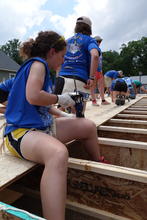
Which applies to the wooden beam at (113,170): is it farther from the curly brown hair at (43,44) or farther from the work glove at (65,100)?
the curly brown hair at (43,44)

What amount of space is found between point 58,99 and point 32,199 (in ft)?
3.38

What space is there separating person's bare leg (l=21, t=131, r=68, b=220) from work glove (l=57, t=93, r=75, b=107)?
0.31m

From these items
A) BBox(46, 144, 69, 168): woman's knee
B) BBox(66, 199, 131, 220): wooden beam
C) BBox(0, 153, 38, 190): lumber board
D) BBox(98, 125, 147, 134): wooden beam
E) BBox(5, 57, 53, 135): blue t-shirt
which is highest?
BBox(5, 57, 53, 135): blue t-shirt

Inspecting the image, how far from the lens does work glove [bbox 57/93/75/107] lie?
4.90ft

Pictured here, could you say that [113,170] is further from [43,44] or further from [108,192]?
[43,44]

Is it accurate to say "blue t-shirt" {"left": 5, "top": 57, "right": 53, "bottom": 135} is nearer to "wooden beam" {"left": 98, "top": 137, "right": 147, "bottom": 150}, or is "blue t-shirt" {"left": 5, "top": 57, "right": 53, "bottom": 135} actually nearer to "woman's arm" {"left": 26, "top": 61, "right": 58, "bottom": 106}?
"woman's arm" {"left": 26, "top": 61, "right": 58, "bottom": 106}

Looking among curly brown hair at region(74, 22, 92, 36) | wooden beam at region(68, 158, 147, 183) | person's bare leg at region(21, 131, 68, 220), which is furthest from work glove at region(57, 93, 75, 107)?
curly brown hair at region(74, 22, 92, 36)

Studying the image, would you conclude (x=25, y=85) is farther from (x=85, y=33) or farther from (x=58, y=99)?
(x=85, y=33)

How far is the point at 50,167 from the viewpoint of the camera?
110 cm

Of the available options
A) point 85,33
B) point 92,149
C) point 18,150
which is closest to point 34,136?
point 18,150

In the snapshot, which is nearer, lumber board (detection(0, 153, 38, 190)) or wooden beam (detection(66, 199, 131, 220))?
lumber board (detection(0, 153, 38, 190))

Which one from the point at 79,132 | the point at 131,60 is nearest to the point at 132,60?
the point at 131,60

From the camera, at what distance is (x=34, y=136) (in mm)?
1285

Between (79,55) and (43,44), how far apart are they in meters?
1.33
